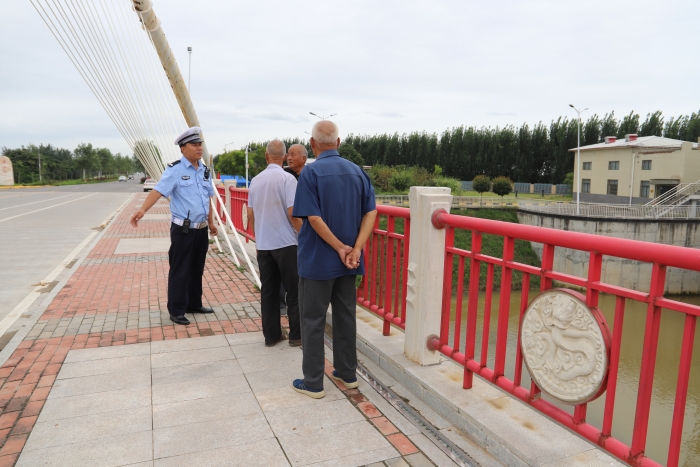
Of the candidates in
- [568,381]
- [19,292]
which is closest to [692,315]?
[568,381]

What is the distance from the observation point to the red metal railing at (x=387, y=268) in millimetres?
3781

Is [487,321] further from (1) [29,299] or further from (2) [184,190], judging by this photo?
(1) [29,299]

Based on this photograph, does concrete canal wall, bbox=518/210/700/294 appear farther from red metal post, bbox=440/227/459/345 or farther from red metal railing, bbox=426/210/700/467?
red metal railing, bbox=426/210/700/467

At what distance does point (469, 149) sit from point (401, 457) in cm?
6654

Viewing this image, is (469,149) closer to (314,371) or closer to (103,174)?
(314,371)

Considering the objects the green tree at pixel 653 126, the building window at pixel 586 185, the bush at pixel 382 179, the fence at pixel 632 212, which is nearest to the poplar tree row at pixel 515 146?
the green tree at pixel 653 126

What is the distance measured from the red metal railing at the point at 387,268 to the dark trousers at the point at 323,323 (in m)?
0.61

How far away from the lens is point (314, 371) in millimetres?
3232

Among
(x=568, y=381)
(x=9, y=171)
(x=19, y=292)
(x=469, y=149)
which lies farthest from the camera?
(x=469, y=149)

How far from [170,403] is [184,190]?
2.29 metres

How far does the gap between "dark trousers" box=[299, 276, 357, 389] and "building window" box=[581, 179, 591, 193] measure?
165ft

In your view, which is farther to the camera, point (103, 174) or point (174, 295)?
point (103, 174)

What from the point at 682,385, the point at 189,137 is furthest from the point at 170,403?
the point at 682,385

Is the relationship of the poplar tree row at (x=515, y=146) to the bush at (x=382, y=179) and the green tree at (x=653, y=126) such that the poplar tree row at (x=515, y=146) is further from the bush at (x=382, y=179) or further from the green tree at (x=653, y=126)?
the bush at (x=382, y=179)
